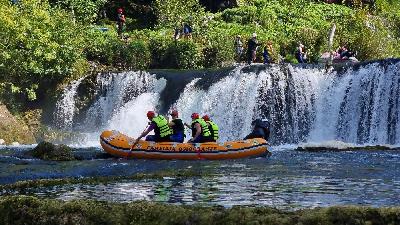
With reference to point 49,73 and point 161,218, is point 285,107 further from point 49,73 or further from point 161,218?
point 161,218

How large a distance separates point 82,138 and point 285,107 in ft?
24.6

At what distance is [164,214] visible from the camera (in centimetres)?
497

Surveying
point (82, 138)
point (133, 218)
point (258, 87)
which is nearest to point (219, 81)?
point (258, 87)

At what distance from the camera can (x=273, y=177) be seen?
12.8m

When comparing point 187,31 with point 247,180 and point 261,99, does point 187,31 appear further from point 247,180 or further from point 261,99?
point 247,180

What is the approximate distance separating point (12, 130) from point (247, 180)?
1386 cm

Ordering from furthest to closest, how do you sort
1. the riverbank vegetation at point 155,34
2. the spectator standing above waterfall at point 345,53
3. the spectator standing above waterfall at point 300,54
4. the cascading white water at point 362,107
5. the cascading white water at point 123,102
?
the spectator standing above waterfall at point 300,54, the spectator standing above waterfall at point 345,53, the cascading white water at point 123,102, the riverbank vegetation at point 155,34, the cascading white water at point 362,107

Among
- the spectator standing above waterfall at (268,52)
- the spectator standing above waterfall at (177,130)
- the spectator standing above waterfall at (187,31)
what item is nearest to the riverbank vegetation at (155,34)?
the spectator standing above waterfall at (187,31)

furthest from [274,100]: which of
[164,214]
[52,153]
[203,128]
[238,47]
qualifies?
[164,214]

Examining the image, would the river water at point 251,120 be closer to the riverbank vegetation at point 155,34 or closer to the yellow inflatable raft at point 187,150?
the yellow inflatable raft at point 187,150

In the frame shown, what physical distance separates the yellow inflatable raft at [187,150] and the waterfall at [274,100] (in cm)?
736

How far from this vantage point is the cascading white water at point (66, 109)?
89.8 ft

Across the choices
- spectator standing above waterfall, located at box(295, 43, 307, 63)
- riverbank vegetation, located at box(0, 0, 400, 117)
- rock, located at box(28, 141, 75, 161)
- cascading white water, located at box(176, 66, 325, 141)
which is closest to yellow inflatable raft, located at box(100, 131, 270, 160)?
rock, located at box(28, 141, 75, 161)

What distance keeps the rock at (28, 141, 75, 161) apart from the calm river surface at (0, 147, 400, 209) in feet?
1.15
